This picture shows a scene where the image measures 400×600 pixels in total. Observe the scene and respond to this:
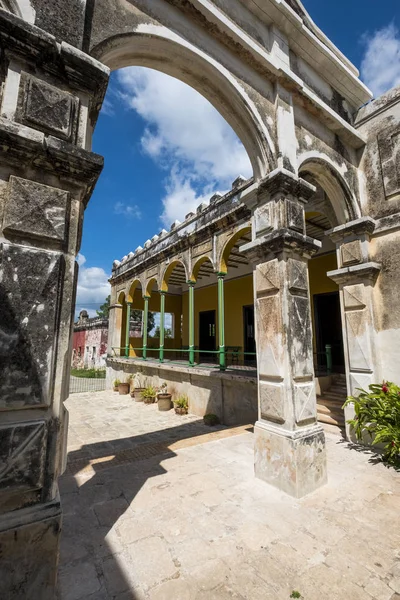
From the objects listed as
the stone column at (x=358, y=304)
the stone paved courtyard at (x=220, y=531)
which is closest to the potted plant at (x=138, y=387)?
the stone paved courtyard at (x=220, y=531)

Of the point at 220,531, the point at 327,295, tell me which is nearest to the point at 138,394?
the point at 327,295

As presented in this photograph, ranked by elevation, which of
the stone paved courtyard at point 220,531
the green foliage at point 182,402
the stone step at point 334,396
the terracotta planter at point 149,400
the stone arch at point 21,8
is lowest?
the terracotta planter at point 149,400

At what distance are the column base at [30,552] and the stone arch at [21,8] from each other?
3322 millimetres

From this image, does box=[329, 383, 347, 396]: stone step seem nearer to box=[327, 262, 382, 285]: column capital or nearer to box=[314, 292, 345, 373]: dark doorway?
box=[314, 292, 345, 373]: dark doorway

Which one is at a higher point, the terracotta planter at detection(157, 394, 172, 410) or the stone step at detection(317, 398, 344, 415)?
the stone step at detection(317, 398, 344, 415)

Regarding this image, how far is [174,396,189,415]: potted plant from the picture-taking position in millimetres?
8375

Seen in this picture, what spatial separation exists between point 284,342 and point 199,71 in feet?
11.0

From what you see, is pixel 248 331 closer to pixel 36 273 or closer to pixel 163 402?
pixel 163 402

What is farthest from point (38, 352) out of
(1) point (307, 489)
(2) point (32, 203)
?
(1) point (307, 489)

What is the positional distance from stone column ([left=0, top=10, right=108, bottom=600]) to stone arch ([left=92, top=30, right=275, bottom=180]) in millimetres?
743

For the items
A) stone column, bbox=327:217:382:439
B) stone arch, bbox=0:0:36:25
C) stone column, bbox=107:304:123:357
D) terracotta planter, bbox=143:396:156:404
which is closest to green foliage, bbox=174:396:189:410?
terracotta planter, bbox=143:396:156:404

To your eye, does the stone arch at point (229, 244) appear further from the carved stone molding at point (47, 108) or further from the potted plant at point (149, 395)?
the carved stone molding at point (47, 108)

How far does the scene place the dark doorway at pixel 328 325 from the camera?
375 inches

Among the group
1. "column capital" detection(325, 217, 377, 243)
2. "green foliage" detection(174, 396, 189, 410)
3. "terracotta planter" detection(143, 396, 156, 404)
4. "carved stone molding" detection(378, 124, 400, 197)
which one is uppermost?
"carved stone molding" detection(378, 124, 400, 197)
